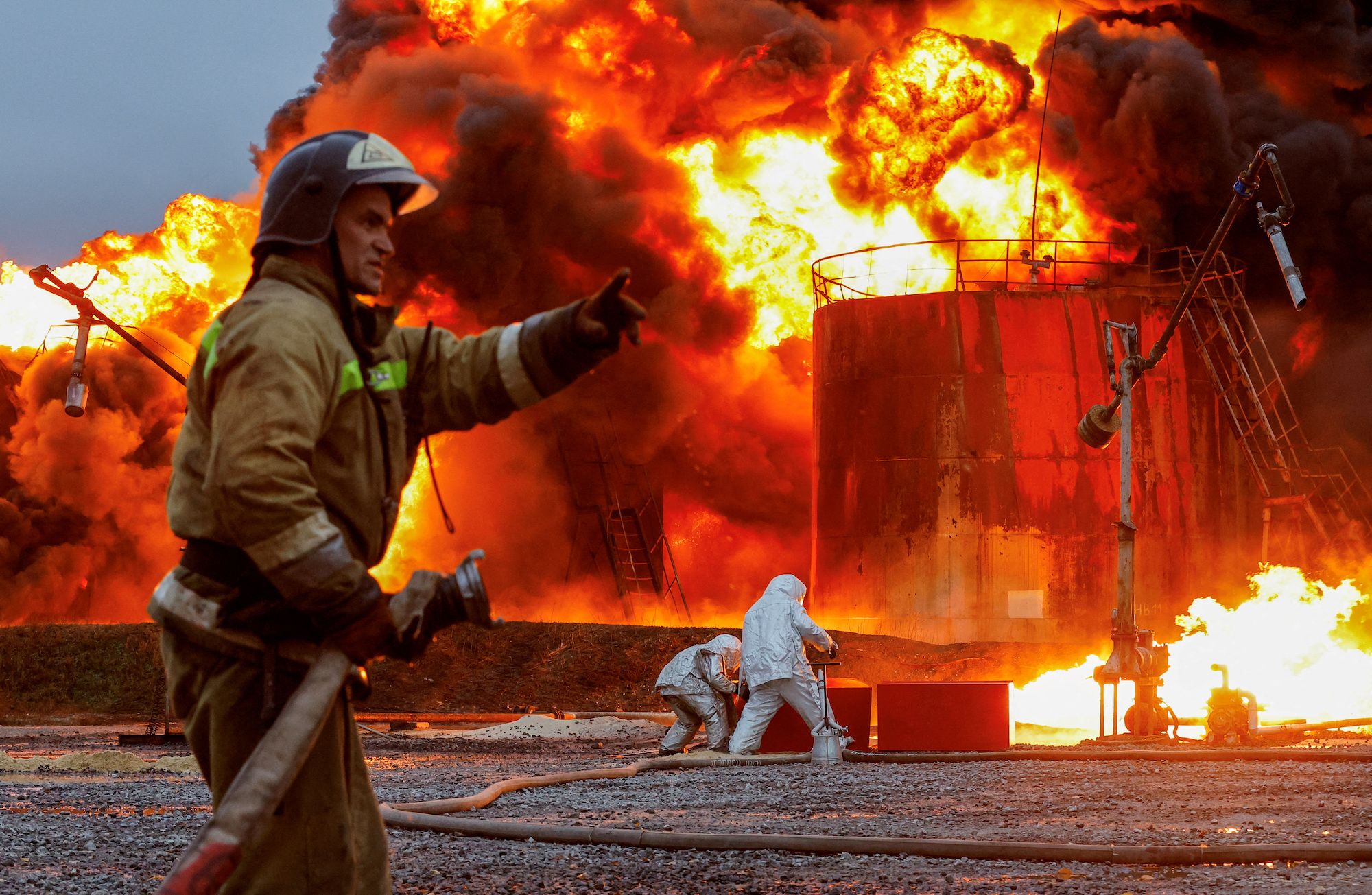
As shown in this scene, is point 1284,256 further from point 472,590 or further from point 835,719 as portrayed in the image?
point 472,590

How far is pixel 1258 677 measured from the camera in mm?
21562

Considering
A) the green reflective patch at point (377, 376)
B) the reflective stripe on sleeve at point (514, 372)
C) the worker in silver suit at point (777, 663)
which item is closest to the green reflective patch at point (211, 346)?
the green reflective patch at point (377, 376)

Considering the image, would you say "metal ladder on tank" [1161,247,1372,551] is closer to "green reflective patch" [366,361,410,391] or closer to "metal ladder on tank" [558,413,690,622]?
"metal ladder on tank" [558,413,690,622]

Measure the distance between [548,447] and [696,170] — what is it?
6.96 metres

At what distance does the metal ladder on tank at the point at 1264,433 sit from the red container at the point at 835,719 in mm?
15202

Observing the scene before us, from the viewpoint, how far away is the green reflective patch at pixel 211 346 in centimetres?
327

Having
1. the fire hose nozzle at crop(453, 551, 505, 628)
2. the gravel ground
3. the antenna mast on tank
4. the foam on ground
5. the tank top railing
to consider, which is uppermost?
the antenna mast on tank

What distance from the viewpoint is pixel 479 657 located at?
27.6 m

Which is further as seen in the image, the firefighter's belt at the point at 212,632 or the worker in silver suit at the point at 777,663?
the worker in silver suit at the point at 777,663

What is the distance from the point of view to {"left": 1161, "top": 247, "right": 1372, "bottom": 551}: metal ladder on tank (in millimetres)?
28016

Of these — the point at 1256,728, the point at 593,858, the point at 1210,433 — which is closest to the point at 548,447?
the point at 1210,433

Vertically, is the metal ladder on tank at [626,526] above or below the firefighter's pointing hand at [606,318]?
above

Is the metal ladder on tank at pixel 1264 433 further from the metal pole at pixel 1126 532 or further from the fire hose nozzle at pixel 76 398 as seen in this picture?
the fire hose nozzle at pixel 76 398

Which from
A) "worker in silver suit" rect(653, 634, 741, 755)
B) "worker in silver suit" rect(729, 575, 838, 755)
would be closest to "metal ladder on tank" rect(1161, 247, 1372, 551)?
"worker in silver suit" rect(653, 634, 741, 755)
